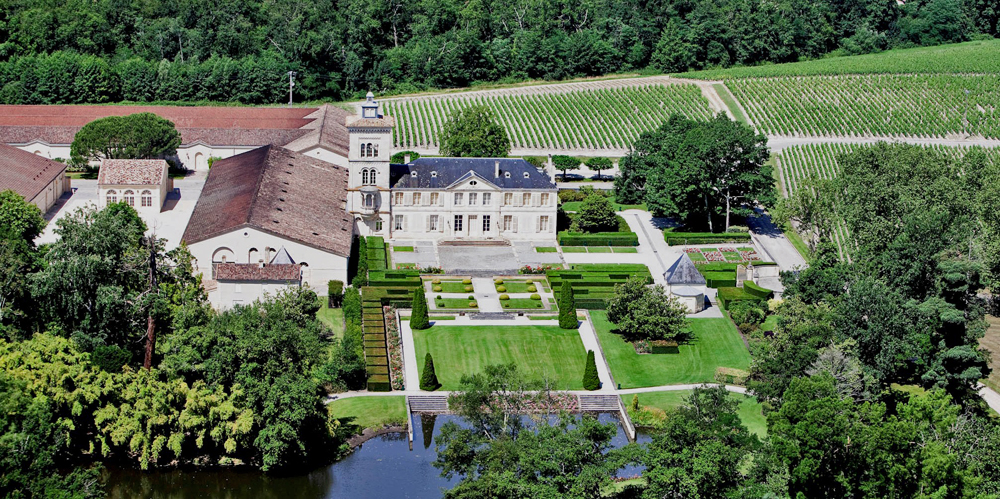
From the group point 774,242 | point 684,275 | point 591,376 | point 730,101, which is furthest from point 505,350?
point 730,101

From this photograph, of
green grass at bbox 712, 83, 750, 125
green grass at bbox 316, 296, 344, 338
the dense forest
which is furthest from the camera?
the dense forest

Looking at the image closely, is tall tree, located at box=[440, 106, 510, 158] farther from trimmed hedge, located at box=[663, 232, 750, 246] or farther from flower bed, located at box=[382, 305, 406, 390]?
flower bed, located at box=[382, 305, 406, 390]

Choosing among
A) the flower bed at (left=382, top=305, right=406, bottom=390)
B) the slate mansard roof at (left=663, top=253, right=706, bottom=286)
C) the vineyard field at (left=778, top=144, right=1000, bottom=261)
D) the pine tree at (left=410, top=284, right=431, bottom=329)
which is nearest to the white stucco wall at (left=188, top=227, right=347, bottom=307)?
the flower bed at (left=382, top=305, right=406, bottom=390)

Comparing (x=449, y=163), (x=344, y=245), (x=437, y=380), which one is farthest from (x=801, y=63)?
(x=437, y=380)

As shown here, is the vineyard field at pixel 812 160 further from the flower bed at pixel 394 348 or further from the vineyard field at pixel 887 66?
the flower bed at pixel 394 348

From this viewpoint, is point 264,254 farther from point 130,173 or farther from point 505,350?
point 130,173

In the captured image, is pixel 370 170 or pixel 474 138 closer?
pixel 370 170

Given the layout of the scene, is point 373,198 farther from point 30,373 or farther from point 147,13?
point 147,13
